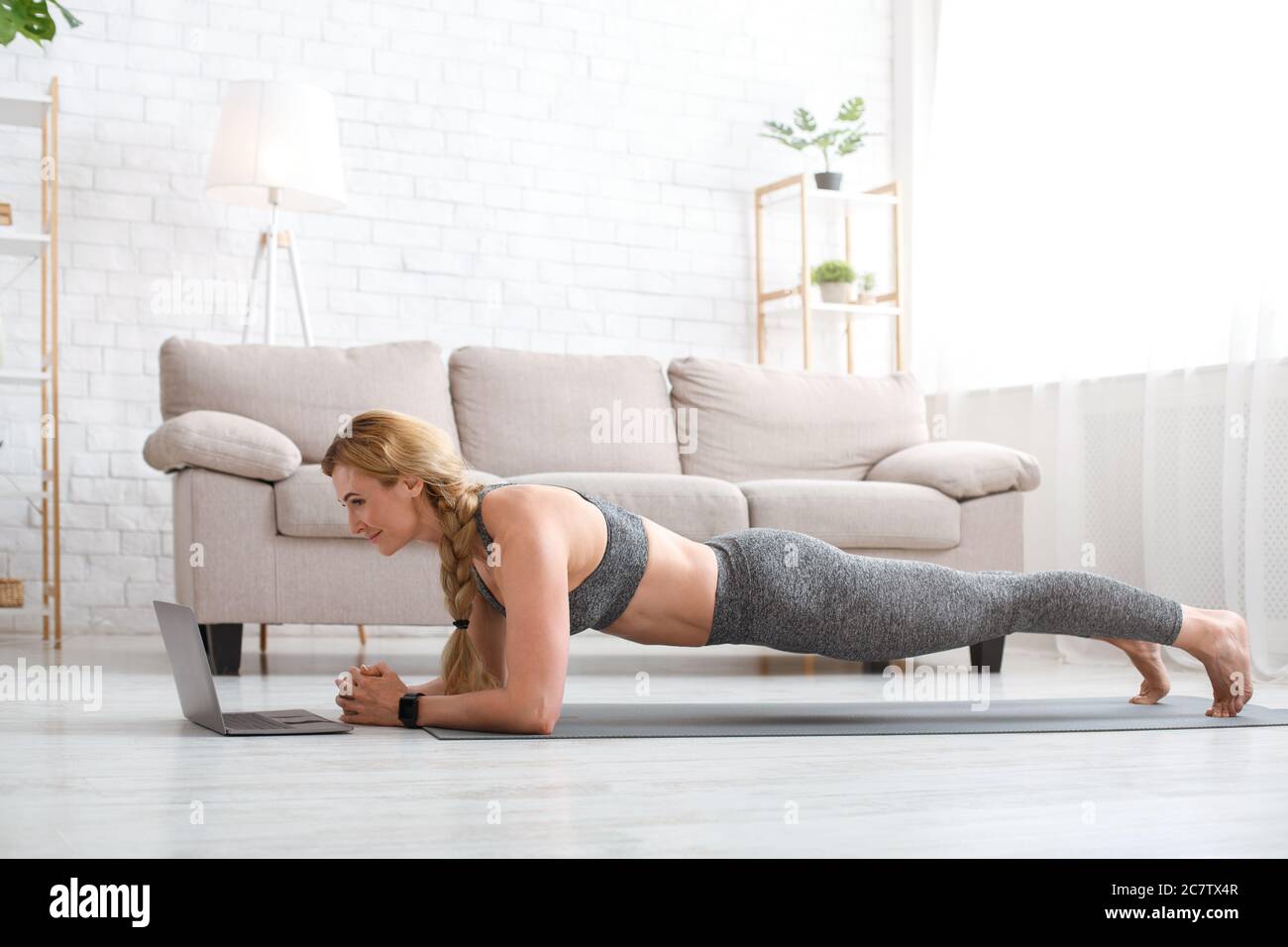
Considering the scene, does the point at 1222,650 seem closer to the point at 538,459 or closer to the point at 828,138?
the point at 538,459

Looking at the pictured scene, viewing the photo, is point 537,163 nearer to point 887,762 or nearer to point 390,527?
point 390,527

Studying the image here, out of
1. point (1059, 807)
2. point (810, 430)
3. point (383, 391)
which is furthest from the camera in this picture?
point (810, 430)

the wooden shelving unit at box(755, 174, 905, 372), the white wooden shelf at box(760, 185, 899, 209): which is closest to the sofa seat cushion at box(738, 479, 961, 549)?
the wooden shelving unit at box(755, 174, 905, 372)

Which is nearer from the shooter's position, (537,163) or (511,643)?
(511,643)

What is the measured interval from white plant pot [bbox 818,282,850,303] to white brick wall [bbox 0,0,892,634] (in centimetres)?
33

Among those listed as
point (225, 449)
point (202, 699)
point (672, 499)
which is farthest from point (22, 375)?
point (202, 699)

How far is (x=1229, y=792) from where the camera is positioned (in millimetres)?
1603

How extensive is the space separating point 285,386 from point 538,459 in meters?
0.73

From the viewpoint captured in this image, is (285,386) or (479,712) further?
(285,386)

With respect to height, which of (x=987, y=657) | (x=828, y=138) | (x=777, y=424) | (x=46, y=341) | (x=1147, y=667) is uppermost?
(x=828, y=138)

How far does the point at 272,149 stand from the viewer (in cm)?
420

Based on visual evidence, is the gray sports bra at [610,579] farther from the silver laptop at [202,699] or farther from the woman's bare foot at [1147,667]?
the woman's bare foot at [1147,667]

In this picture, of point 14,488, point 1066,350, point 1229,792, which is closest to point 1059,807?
point 1229,792

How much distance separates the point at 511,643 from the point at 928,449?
2224 millimetres
